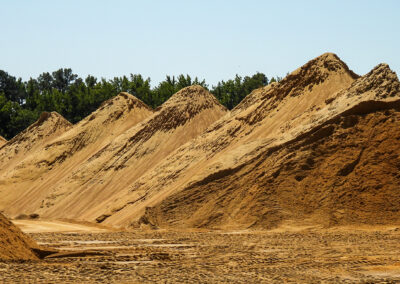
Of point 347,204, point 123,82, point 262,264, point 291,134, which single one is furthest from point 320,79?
point 123,82

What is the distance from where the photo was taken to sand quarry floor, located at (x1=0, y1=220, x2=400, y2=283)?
12.4 m

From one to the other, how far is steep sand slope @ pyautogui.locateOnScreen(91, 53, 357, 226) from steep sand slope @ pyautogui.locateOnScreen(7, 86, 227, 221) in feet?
7.72

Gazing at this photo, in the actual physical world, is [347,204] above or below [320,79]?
below

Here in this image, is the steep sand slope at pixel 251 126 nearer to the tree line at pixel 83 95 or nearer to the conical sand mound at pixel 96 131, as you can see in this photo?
the conical sand mound at pixel 96 131

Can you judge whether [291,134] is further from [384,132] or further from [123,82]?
[123,82]

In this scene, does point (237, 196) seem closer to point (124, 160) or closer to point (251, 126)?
point (251, 126)

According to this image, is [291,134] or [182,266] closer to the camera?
[182,266]

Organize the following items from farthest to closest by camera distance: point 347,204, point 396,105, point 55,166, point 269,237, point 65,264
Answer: point 55,166, point 396,105, point 347,204, point 269,237, point 65,264

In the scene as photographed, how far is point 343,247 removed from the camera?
17281 mm

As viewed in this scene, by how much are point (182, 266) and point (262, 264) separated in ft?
5.46

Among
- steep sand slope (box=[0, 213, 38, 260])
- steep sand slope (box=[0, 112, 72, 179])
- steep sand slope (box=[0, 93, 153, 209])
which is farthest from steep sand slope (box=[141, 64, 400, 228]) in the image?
steep sand slope (box=[0, 112, 72, 179])

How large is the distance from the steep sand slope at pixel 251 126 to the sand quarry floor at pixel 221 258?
633 centimetres

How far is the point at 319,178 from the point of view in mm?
24141

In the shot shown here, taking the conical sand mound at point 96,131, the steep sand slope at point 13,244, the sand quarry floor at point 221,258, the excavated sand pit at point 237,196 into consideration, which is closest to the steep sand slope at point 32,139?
the conical sand mound at point 96,131
